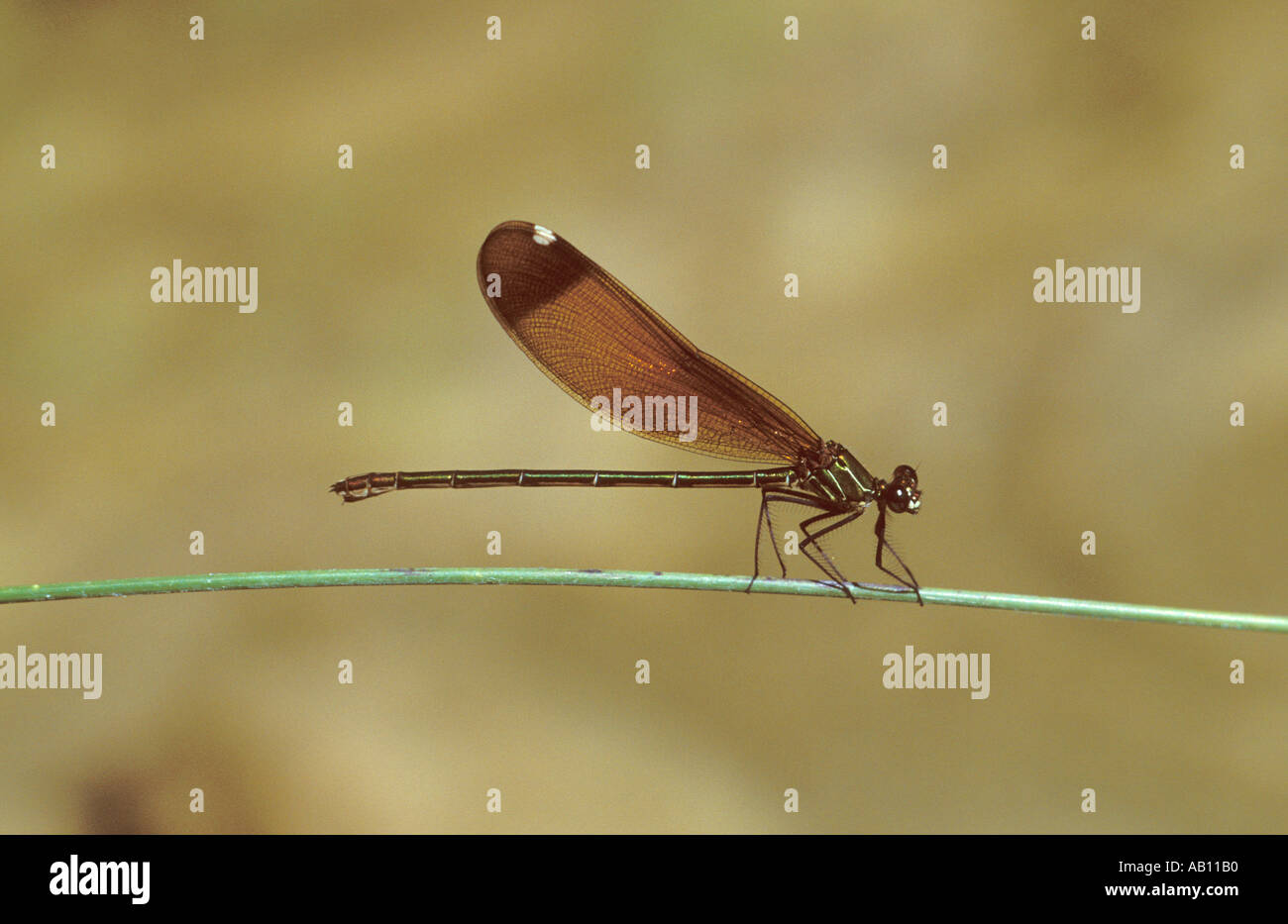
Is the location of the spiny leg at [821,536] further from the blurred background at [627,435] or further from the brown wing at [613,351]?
the blurred background at [627,435]

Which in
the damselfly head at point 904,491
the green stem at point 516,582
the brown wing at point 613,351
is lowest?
the green stem at point 516,582

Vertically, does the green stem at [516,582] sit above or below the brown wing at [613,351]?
below

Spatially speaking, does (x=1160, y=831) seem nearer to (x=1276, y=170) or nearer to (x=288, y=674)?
(x=1276, y=170)

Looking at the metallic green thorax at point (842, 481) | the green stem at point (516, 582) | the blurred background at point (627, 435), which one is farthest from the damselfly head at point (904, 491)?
the blurred background at point (627, 435)

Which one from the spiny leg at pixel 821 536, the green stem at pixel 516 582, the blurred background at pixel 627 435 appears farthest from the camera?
the blurred background at pixel 627 435

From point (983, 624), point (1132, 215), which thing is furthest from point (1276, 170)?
point (983, 624)

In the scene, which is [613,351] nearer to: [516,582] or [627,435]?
[516,582]

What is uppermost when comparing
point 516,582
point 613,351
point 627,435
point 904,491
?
point 613,351

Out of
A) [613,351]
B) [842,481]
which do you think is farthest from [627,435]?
[842,481]
